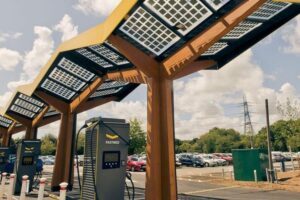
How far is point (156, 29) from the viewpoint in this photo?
10305mm

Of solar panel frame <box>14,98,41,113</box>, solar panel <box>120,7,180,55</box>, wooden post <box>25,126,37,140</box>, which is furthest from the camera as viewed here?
wooden post <box>25,126,37,140</box>

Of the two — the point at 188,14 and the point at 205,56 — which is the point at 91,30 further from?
the point at 205,56

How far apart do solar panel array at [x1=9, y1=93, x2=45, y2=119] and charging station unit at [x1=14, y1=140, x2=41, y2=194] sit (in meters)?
6.33

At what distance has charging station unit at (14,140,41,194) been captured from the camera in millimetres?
15227

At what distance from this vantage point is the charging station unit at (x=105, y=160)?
791cm

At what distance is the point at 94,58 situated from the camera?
1420cm

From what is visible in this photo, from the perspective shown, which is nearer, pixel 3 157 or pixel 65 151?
pixel 65 151

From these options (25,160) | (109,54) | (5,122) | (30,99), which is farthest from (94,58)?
(5,122)

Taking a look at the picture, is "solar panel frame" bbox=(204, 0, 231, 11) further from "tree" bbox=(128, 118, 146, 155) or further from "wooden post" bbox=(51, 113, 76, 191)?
"tree" bbox=(128, 118, 146, 155)

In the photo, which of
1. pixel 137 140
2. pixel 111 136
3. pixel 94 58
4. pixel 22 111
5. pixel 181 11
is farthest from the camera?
pixel 137 140

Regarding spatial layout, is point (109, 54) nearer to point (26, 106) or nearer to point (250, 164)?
point (26, 106)

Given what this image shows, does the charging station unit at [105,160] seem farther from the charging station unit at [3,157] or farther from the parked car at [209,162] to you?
the parked car at [209,162]

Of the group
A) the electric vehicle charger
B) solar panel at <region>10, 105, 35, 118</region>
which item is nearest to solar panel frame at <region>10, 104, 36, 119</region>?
solar panel at <region>10, 105, 35, 118</region>

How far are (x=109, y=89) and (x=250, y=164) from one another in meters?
11.7
